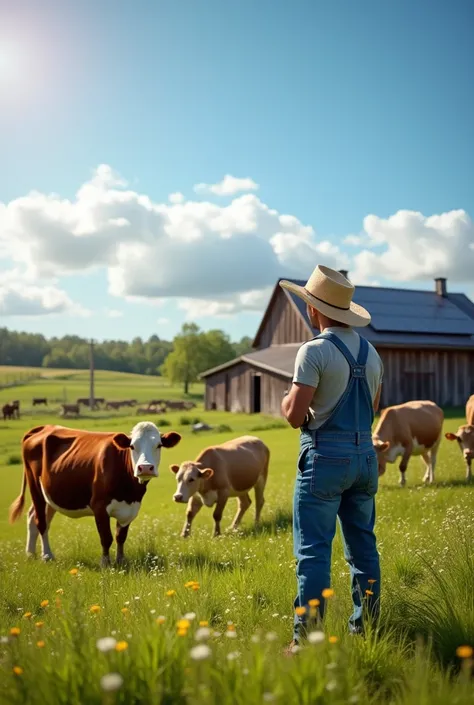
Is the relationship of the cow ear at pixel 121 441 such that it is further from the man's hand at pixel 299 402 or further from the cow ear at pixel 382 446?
the cow ear at pixel 382 446

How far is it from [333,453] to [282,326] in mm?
36527

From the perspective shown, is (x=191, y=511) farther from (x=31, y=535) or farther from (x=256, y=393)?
(x=256, y=393)

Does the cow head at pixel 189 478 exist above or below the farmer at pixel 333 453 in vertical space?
below

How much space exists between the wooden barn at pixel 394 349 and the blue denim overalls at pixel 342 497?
29007mm

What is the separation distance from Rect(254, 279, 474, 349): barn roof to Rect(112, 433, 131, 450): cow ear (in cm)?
2731

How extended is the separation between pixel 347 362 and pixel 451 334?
35527 mm

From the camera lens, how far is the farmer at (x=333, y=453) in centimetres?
440

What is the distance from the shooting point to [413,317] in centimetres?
3866

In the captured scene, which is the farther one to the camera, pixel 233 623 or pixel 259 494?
pixel 259 494

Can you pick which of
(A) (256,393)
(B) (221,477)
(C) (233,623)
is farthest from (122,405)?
Answer: (C) (233,623)

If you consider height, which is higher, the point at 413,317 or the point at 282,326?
the point at 413,317

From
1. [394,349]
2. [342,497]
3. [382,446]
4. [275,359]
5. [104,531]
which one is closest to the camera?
[342,497]

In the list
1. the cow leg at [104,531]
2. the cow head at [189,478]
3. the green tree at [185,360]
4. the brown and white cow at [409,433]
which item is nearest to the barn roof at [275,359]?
the brown and white cow at [409,433]

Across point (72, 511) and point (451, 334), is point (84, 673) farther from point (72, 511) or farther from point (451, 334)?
point (451, 334)
